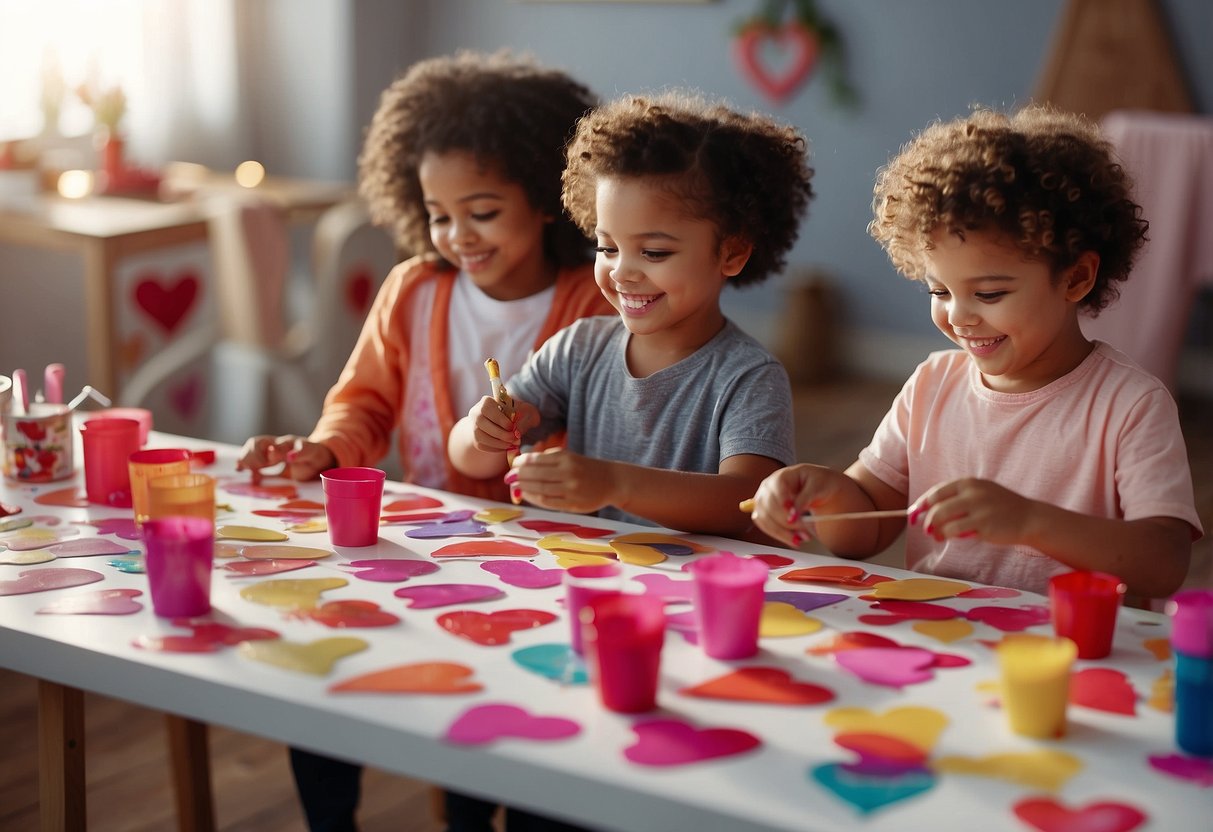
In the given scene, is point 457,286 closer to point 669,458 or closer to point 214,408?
point 669,458

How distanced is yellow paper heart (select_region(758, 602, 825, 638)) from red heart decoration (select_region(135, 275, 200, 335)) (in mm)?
2597

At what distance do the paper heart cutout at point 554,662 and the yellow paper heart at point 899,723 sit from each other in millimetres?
193

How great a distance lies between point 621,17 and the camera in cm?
499

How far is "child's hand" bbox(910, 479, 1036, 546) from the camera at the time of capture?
1178mm

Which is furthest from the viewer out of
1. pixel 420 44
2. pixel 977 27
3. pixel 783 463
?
pixel 420 44

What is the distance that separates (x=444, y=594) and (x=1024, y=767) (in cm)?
53

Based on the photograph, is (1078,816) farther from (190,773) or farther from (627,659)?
(190,773)

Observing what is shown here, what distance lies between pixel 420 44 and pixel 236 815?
3.89m

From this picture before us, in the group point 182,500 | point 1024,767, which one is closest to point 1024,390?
point 1024,767

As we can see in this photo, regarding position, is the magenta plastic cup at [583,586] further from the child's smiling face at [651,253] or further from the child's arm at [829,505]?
the child's smiling face at [651,253]

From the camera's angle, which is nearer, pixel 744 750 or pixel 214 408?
pixel 744 750

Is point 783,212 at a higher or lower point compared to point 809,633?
higher

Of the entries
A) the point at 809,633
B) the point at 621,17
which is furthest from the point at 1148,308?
the point at 809,633

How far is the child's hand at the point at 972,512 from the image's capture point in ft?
3.86
